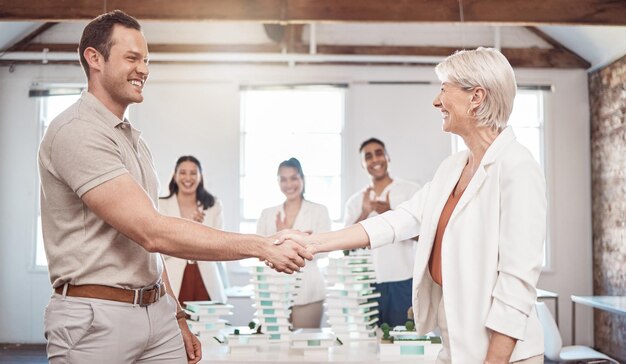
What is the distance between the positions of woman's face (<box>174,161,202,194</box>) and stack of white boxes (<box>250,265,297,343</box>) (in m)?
1.56

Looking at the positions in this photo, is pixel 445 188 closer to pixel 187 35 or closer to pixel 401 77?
pixel 401 77

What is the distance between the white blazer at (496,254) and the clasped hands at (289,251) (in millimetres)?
653

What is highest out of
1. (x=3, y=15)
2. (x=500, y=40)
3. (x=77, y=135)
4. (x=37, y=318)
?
(x=500, y=40)

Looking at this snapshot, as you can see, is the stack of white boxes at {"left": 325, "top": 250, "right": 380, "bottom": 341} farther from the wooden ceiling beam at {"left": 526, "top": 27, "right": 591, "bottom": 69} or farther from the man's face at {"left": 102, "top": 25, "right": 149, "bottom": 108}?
the wooden ceiling beam at {"left": 526, "top": 27, "right": 591, "bottom": 69}

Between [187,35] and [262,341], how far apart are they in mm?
5444

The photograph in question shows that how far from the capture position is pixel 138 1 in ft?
18.0

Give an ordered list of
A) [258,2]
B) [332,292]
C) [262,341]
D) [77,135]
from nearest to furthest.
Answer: [77,135] < [262,341] < [332,292] < [258,2]

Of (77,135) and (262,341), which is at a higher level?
(77,135)

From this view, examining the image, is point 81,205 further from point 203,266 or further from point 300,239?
point 203,266

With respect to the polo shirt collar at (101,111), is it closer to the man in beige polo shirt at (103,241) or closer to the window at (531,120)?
the man in beige polo shirt at (103,241)

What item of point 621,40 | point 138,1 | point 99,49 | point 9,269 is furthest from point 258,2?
point 9,269

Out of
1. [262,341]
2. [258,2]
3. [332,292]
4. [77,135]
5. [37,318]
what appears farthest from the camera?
[37,318]

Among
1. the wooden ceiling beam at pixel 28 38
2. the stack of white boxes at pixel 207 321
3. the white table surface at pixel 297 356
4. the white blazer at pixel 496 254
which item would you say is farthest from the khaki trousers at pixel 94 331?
the wooden ceiling beam at pixel 28 38

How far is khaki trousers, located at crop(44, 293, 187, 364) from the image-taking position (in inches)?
78.8
